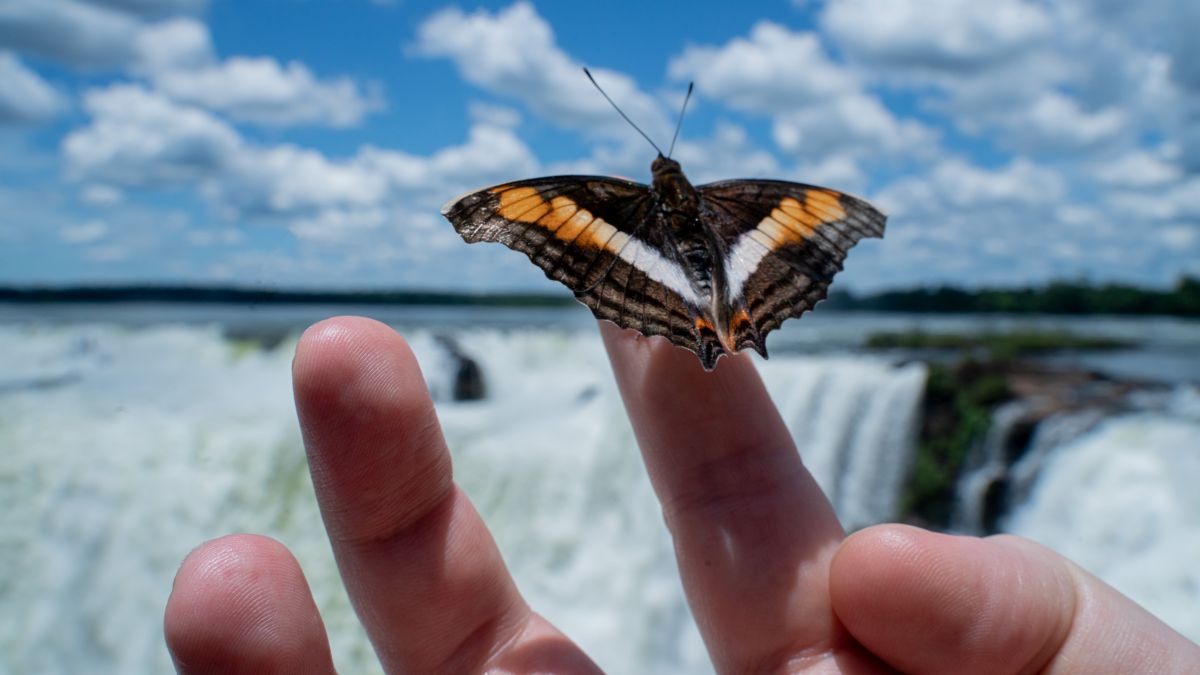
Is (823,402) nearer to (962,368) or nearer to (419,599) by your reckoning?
(962,368)

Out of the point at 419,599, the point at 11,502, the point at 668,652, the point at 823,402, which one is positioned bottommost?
the point at 668,652

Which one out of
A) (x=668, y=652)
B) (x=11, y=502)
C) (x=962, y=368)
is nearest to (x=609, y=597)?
(x=668, y=652)

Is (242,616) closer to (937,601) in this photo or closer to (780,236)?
(937,601)

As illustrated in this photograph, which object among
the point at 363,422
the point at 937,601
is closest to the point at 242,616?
the point at 363,422

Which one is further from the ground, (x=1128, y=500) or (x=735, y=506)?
(x=735, y=506)

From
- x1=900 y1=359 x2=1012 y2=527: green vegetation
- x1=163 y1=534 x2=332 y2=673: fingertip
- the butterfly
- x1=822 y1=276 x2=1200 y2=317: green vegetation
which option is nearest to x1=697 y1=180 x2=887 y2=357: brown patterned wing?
the butterfly

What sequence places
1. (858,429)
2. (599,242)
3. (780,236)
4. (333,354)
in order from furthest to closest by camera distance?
(858,429), (780,236), (599,242), (333,354)

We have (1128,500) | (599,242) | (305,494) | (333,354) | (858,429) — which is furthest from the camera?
(858,429)
